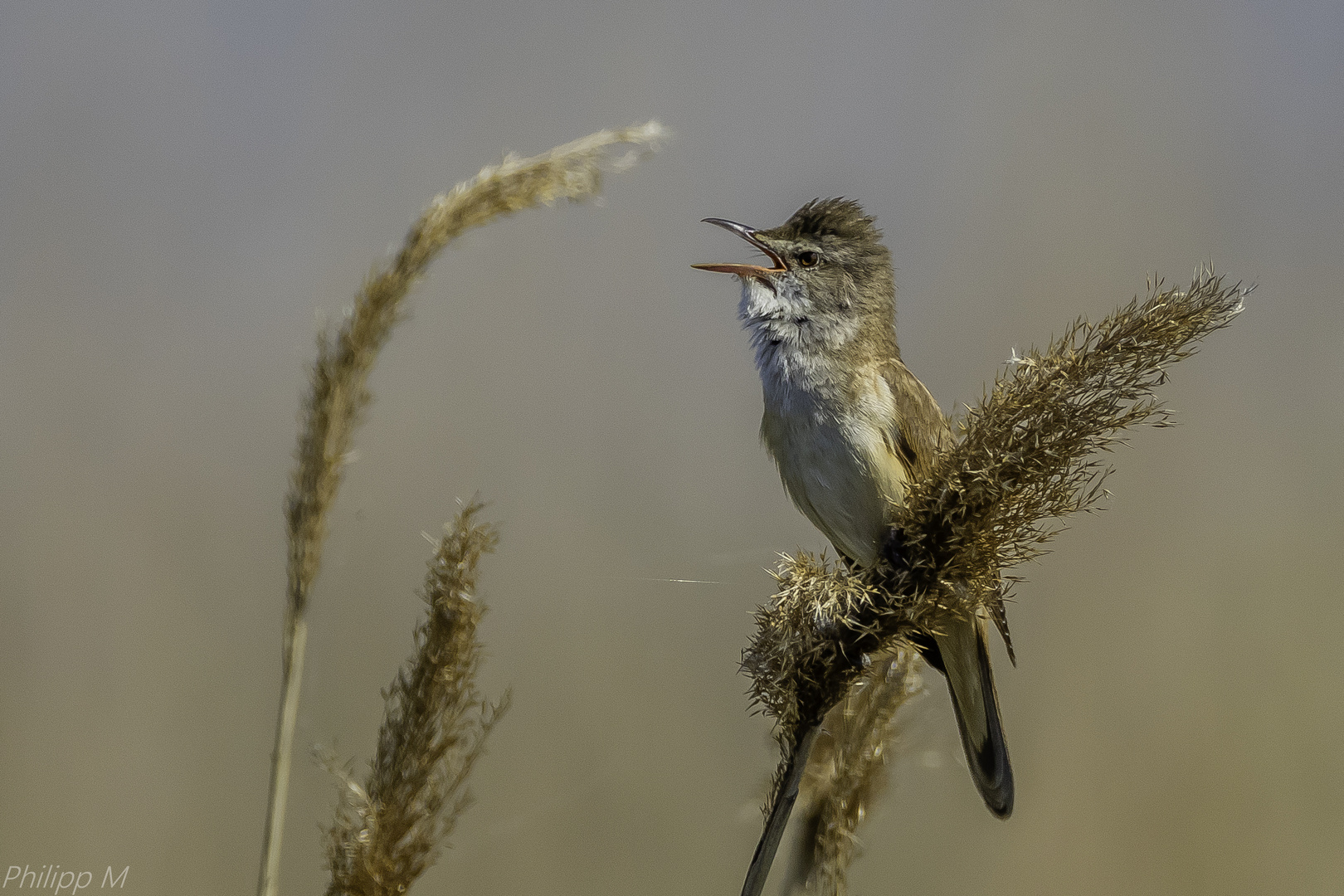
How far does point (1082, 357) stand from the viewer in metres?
1.62

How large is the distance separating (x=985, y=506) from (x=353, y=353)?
4.02 feet

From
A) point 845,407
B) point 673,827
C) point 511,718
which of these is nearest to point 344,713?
point 511,718

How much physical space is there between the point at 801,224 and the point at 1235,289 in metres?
1.57

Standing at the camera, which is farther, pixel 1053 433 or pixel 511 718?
pixel 511 718

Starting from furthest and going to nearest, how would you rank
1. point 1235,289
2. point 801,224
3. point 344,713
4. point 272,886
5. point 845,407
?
1. point 344,713
2. point 801,224
3. point 845,407
4. point 272,886
5. point 1235,289

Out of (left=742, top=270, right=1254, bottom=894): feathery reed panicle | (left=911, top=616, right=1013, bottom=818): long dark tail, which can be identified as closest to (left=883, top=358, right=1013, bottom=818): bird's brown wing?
(left=911, top=616, right=1013, bottom=818): long dark tail

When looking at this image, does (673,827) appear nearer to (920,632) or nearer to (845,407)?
(845,407)

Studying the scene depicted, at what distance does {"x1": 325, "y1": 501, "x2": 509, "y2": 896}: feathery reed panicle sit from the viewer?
157 cm

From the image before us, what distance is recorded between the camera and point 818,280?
9.11 feet

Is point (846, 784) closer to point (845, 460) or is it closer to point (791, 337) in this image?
point (845, 460)

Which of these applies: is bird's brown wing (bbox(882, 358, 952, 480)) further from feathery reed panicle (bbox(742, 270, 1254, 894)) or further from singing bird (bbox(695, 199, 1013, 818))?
feathery reed panicle (bbox(742, 270, 1254, 894))

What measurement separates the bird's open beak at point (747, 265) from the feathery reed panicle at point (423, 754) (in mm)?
1188

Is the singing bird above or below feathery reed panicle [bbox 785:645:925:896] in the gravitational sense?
above

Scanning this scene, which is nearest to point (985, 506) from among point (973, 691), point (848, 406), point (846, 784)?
point (846, 784)
